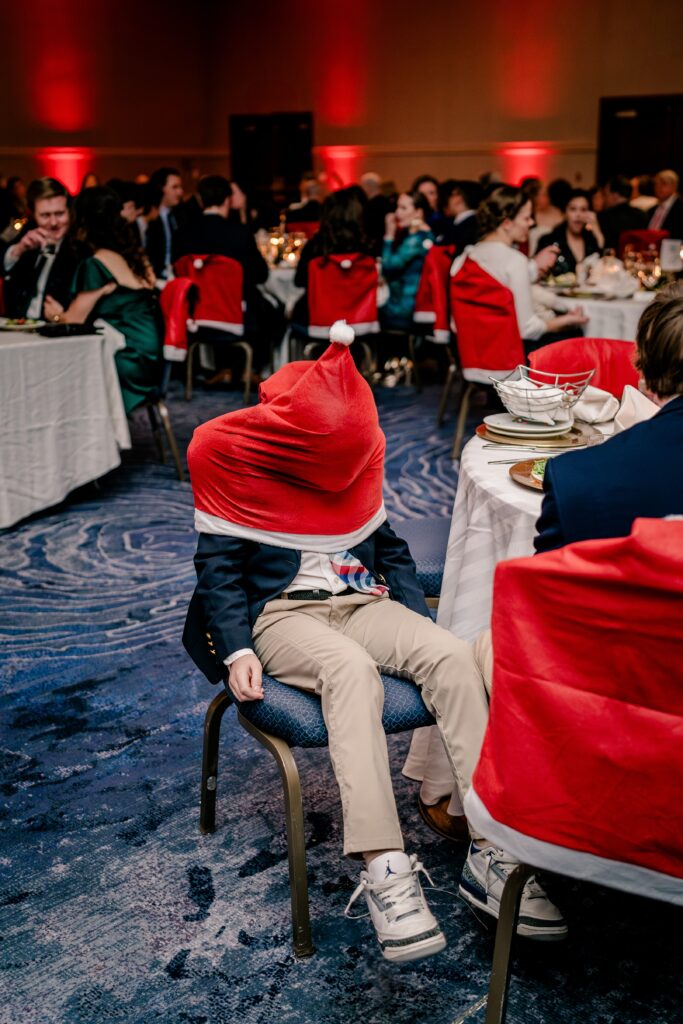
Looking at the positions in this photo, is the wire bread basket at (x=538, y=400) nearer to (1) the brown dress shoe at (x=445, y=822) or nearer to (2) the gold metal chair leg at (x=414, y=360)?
(1) the brown dress shoe at (x=445, y=822)

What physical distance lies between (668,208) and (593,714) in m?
7.60

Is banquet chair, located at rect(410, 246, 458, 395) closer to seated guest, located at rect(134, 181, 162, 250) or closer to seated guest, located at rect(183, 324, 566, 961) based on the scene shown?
seated guest, located at rect(134, 181, 162, 250)

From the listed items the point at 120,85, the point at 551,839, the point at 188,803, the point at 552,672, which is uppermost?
the point at 120,85

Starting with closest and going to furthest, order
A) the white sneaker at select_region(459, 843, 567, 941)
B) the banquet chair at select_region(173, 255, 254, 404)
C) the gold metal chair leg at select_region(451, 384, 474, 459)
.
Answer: the white sneaker at select_region(459, 843, 567, 941), the gold metal chair leg at select_region(451, 384, 474, 459), the banquet chair at select_region(173, 255, 254, 404)

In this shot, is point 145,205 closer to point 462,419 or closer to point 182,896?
point 462,419

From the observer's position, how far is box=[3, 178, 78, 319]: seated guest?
485cm

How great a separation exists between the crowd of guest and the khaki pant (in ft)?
9.88

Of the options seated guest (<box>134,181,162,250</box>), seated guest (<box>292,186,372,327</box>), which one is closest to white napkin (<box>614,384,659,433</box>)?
seated guest (<box>292,186,372,327</box>)

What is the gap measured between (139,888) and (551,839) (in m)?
1.04

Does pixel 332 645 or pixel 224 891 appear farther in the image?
pixel 224 891

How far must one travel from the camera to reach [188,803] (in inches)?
94.8

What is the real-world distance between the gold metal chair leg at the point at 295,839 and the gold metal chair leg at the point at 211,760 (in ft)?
0.86

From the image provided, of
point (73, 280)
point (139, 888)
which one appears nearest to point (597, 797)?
point (139, 888)

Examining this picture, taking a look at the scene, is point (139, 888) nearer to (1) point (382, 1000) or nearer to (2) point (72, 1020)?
(2) point (72, 1020)
